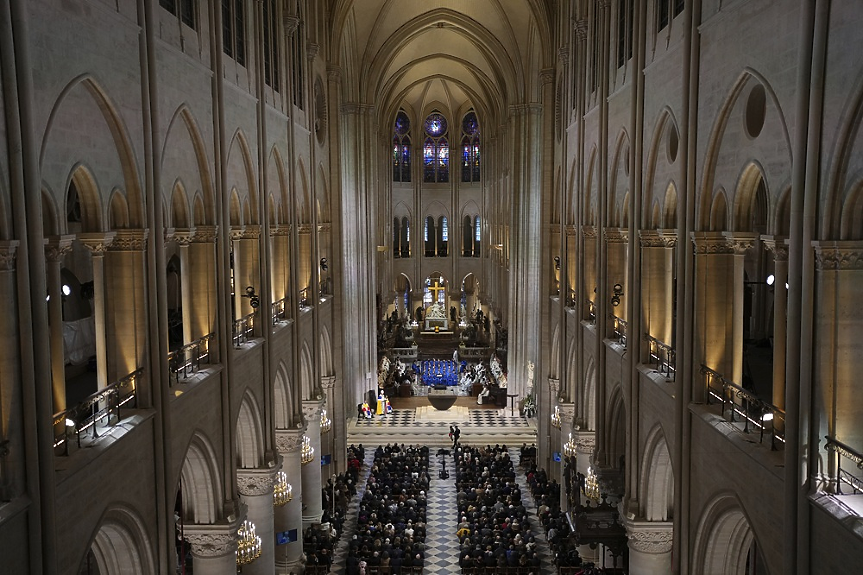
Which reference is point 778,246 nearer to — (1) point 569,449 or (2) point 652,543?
(2) point 652,543

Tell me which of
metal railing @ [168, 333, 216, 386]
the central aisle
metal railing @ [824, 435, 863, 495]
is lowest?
the central aisle

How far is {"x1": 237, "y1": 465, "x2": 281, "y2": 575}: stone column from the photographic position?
20500mm

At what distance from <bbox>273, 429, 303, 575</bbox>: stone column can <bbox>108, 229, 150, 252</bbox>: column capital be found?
39.0 feet

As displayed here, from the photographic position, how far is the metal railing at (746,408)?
35.7 feet

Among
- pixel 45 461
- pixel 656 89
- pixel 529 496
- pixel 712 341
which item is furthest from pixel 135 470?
→ pixel 529 496

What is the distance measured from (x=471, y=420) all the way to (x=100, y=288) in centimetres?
3066

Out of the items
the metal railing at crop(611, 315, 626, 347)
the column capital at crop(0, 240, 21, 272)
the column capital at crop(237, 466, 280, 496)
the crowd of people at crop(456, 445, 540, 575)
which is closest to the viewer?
the column capital at crop(0, 240, 21, 272)

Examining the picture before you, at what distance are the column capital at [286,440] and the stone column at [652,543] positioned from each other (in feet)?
34.7

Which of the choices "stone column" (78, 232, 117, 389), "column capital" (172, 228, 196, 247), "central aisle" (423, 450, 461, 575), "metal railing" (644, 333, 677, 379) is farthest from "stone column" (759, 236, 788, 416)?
"central aisle" (423, 450, 461, 575)

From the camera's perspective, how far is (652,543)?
17.2m

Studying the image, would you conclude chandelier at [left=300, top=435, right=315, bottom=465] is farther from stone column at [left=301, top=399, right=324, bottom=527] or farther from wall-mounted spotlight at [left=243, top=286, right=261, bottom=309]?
wall-mounted spotlight at [left=243, top=286, right=261, bottom=309]

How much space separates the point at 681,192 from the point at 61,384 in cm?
1023

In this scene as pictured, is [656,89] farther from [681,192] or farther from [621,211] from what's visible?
[621,211]

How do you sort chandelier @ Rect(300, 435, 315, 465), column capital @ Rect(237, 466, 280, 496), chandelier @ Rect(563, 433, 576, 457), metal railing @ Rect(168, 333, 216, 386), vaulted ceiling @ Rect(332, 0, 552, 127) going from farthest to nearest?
vaulted ceiling @ Rect(332, 0, 552, 127), chandelier @ Rect(300, 435, 315, 465), chandelier @ Rect(563, 433, 576, 457), column capital @ Rect(237, 466, 280, 496), metal railing @ Rect(168, 333, 216, 386)
